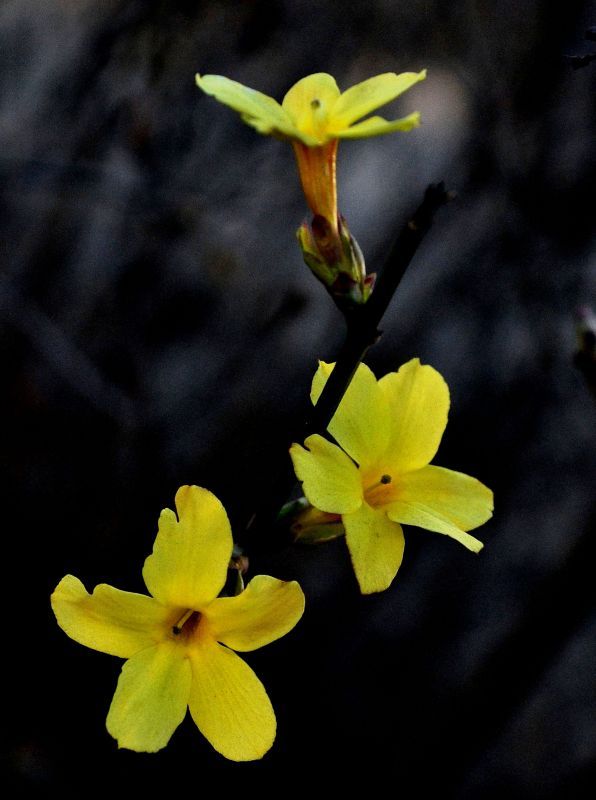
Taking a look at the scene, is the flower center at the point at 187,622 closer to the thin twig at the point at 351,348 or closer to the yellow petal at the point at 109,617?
the yellow petal at the point at 109,617

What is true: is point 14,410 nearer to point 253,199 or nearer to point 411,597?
point 253,199

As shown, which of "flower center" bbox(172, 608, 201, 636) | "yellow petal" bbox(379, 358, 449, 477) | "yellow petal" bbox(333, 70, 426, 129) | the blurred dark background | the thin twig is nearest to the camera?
the thin twig

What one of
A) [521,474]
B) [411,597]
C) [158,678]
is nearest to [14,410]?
[411,597]

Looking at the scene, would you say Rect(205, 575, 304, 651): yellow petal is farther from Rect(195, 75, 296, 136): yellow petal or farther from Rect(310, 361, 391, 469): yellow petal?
Rect(195, 75, 296, 136): yellow petal

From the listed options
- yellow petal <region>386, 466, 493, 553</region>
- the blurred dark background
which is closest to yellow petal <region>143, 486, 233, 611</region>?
yellow petal <region>386, 466, 493, 553</region>

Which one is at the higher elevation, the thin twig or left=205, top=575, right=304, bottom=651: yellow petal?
the thin twig

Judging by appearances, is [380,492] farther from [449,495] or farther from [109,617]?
[109,617]
